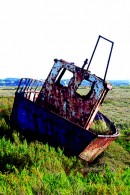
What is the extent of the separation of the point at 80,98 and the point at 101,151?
153 centimetres

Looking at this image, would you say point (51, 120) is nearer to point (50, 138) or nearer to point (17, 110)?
point (50, 138)

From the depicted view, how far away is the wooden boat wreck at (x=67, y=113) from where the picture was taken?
8.15 m

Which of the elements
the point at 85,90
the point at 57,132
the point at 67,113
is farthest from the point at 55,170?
the point at 85,90

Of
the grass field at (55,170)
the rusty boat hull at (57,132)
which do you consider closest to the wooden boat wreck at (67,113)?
the rusty boat hull at (57,132)

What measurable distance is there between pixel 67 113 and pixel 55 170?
3139mm

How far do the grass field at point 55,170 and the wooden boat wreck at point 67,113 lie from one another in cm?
41

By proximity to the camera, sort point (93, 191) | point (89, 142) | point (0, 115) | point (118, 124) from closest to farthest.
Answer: point (93, 191) → point (89, 142) → point (0, 115) → point (118, 124)

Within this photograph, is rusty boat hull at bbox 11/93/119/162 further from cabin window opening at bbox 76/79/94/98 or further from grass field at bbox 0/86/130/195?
cabin window opening at bbox 76/79/94/98

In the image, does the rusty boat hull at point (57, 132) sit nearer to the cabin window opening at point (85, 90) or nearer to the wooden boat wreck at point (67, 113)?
the wooden boat wreck at point (67, 113)

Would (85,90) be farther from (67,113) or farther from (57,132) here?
(57,132)

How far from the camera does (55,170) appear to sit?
637 centimetres

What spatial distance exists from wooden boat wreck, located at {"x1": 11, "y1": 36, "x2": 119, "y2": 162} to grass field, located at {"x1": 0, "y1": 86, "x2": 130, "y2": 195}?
0.41 metres

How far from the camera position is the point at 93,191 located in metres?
4.97

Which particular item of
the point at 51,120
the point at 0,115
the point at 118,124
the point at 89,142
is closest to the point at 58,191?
the point at 89,142
